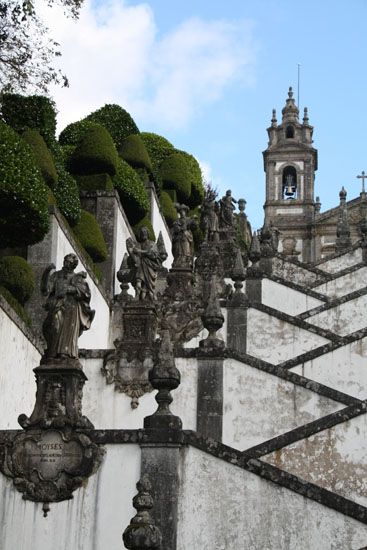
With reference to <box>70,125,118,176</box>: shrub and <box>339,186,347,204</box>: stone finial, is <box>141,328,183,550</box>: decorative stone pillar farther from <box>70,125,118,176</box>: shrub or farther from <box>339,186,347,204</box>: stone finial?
<box>339,186,347,204</box>: stone finial

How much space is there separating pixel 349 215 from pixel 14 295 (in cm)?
3898

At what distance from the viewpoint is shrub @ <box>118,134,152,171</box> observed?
30.6m

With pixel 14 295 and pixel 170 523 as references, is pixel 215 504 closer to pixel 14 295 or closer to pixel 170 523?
pixel 170 523

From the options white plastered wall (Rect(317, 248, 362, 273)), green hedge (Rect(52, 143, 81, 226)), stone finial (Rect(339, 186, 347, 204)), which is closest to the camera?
green hedge (Rect(52, 143, 81, 226))

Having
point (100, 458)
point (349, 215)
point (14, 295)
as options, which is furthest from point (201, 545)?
point (349, 215)

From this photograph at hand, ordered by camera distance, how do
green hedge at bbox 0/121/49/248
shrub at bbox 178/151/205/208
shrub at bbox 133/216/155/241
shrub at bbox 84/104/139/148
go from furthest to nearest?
shrub at bbox 178/151/205/208 < shrub at bbox 84/104/139/148 < shrub at bbox 133/216/155/241 < green hedge at bbox 0/121/49/248

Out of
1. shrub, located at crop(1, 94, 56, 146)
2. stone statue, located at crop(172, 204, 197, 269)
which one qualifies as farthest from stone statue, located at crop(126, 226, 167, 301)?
shrub, located at crop(1, 94, 56, 146)

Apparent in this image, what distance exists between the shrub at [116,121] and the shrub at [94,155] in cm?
437

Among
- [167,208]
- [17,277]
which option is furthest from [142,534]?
[167,208]

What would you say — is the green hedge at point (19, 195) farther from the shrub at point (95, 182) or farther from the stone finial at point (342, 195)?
the stone finial at point (342, 195)

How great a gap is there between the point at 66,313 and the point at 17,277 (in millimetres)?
5199

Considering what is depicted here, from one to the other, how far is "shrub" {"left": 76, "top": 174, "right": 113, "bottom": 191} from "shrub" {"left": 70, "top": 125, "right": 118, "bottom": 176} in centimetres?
14

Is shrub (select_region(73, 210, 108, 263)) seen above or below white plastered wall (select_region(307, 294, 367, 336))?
above

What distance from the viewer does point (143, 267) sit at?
20.0 m
